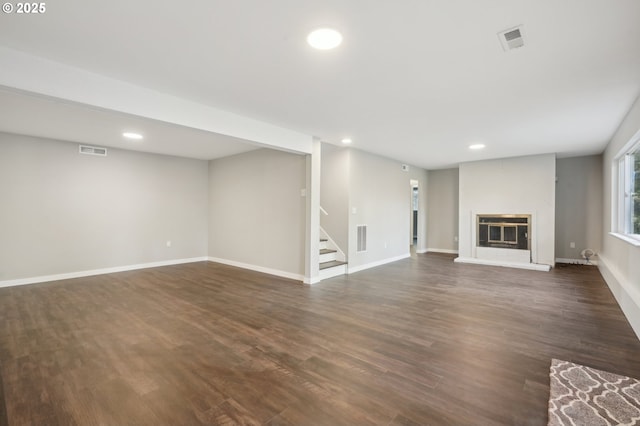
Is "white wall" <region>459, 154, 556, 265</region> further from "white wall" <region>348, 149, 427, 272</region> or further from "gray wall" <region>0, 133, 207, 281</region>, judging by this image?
"gray wall" <region>0, 133, 207, 281</region>

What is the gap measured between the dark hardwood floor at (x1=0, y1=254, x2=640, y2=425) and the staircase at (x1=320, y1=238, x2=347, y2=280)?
0.68 m

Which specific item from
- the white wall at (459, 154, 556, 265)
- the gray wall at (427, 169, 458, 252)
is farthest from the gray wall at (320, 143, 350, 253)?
the gray wall at (427, 169, 458, 252)

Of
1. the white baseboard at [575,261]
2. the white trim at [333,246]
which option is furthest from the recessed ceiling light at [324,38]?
the white baseboard at [575,261]

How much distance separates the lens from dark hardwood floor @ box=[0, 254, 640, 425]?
6.05ft

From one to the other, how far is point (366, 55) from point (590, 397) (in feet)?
9.35

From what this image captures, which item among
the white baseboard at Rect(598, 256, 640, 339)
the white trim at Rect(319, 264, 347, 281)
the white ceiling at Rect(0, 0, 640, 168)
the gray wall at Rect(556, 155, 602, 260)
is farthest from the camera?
the gray wall at Rect(556, 155, 602, 260)

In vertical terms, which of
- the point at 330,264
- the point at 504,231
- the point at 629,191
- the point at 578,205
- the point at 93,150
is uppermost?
the point at 93,150

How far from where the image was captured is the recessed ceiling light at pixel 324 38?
2.06 m

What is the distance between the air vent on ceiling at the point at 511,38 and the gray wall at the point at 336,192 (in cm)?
376

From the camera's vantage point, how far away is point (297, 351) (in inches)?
102

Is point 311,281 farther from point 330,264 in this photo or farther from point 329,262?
point 329,262

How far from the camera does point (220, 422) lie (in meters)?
1.72

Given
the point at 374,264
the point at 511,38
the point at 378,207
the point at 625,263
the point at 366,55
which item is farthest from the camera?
the point at 378,207

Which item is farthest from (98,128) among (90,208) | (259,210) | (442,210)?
(442,210)
